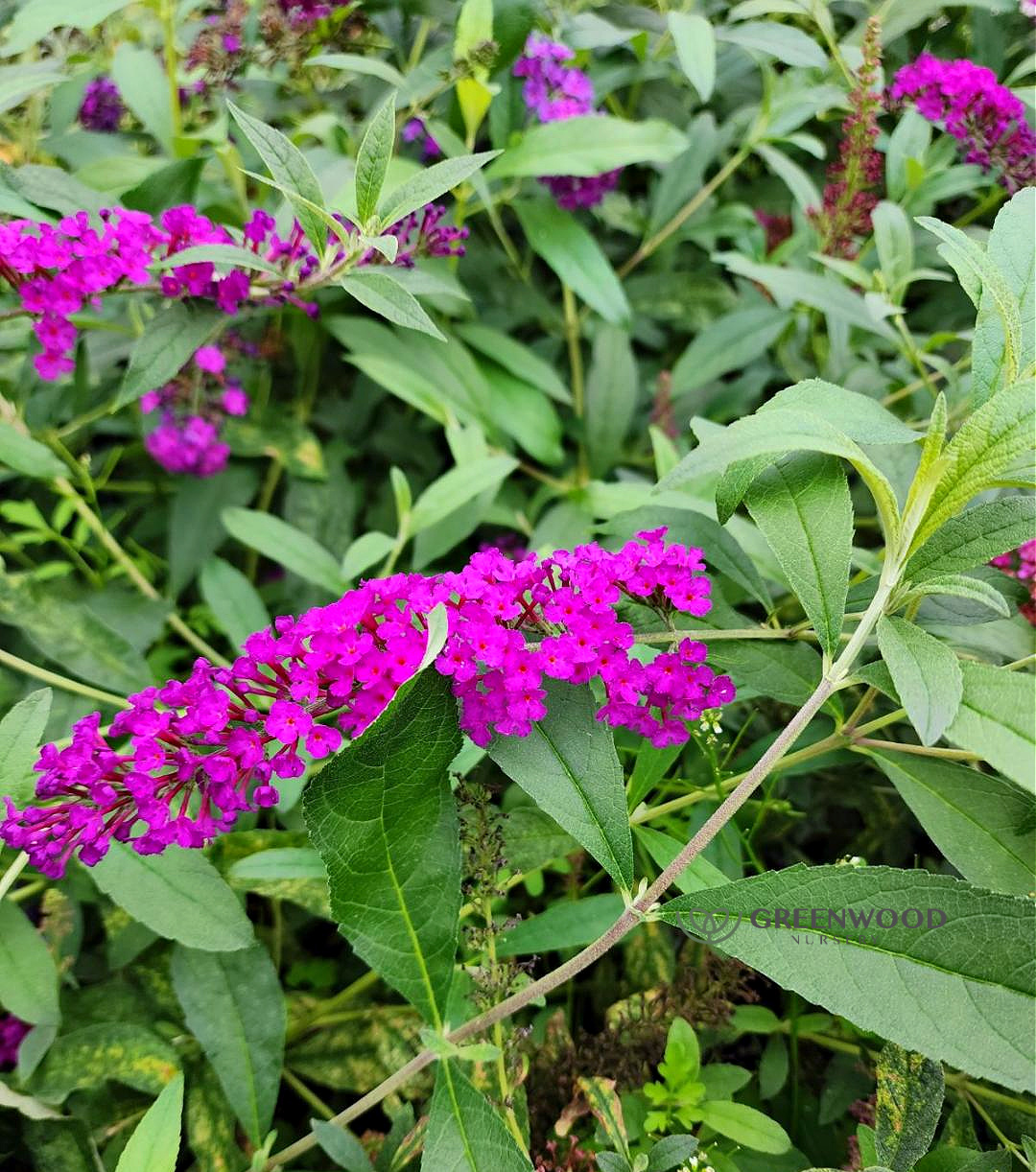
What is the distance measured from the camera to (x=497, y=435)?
153 centimetres

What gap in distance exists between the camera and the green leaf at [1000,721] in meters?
0.67

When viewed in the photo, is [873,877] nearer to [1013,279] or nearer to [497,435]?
[1013,279]

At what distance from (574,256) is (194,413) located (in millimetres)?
626

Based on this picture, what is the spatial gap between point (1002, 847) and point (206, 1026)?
81cm

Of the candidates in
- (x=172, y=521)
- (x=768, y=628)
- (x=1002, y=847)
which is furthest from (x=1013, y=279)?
(x=172, y=521)

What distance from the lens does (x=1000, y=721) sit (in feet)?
2.30

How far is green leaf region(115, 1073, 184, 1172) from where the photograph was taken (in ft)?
2.62

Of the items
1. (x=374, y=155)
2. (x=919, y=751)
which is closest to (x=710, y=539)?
→ (x=919, y=751)

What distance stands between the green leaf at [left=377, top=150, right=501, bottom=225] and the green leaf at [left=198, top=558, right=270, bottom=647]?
0.59 m

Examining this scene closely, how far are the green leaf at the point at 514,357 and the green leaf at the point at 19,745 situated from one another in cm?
87

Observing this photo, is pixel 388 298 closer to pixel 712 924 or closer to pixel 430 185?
pixel 430 185

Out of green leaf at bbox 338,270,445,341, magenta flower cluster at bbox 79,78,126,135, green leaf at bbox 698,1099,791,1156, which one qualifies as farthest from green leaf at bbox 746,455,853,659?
magenta flower cluster at bbox 79,78,126,135

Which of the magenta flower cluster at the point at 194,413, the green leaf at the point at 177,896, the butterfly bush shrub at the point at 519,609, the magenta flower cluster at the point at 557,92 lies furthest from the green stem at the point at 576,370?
the green leaf at the point at 177,896

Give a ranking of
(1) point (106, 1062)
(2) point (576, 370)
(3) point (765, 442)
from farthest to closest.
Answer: (2) point (576, 370), (1) point (106, 1062), (3) point (765, 442)
